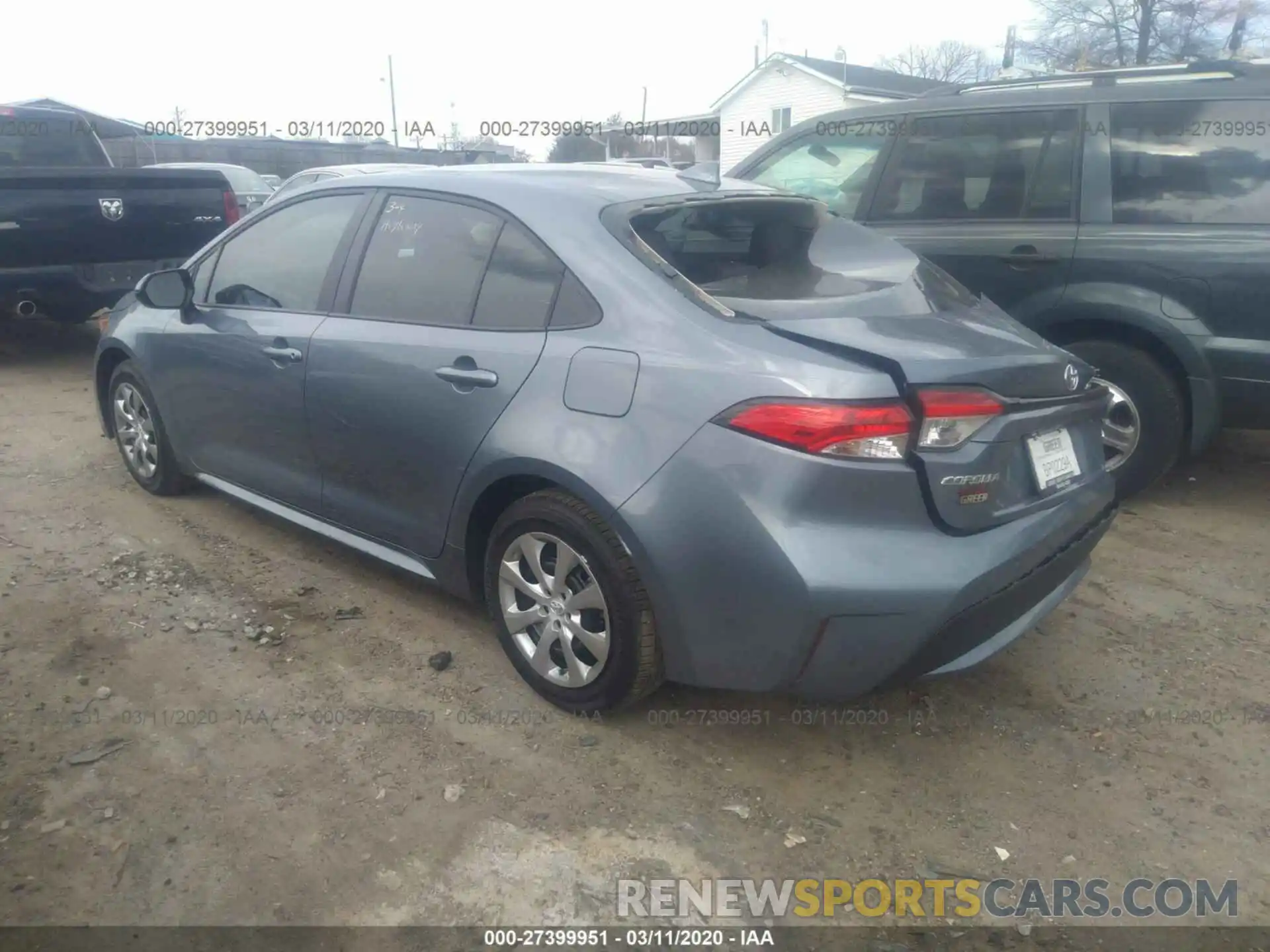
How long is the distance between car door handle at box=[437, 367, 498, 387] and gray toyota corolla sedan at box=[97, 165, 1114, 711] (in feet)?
0.04

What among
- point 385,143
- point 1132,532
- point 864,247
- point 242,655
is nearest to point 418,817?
point 242,655

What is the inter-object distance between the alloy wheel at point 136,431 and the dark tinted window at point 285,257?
34.0 inches

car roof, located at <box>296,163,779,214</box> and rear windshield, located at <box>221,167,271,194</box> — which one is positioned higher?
rear windshield, located at <box>221,167,271,194</box>

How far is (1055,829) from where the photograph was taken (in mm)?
2635

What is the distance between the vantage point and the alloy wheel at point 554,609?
2.90 m

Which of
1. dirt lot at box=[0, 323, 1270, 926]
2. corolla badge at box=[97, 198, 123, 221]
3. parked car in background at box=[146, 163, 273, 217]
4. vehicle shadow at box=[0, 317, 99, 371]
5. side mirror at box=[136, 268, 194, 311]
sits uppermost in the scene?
parked car in background at box=[146, 163, 273, 217]

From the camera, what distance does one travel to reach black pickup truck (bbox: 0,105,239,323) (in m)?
6.72

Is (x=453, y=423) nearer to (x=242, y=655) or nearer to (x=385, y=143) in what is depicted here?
(x=242, y=655)

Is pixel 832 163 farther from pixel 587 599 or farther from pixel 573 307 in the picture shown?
pixel 587 599

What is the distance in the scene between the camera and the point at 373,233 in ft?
11.8

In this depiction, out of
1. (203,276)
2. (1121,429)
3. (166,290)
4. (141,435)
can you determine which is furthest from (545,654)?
(1121,429)

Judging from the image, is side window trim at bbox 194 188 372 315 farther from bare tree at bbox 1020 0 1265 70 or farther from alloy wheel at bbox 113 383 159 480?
bare tree at bbox 1020 0 1265 70

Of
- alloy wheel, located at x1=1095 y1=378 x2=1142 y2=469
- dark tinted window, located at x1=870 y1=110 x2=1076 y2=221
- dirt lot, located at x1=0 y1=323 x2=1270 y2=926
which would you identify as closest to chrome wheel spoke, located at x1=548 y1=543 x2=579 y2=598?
dirt lot, located at x1=0 y1=323 x2=1270 y2=926

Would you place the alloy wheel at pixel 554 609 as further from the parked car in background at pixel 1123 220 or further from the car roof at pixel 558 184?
the parked car in background at pixel 1123 220
